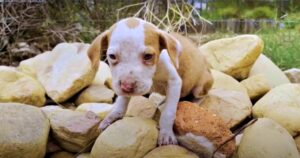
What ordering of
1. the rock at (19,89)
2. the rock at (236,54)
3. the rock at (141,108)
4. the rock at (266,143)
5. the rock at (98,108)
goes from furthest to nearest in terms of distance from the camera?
1. the rock at (236,54)
2. the rock at (19,89)
3. the rock at (98,108)
4. the rock at (141,108)
5. the rock at (266,143)

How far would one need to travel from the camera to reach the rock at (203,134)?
1.83 metres

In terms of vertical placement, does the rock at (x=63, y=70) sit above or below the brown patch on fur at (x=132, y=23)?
below

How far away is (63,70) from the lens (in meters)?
2.81

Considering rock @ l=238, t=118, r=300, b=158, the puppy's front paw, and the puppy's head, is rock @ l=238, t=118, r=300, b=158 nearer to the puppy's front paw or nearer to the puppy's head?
the puppy's front paw

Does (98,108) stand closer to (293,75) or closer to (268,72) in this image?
(268,72)

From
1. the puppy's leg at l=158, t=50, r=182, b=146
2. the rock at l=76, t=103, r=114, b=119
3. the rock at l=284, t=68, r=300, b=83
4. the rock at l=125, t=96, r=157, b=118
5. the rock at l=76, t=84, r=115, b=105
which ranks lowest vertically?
the rock at l=284, t=68, r=300, b=83

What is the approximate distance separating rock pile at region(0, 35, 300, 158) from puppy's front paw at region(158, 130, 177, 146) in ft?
0.07

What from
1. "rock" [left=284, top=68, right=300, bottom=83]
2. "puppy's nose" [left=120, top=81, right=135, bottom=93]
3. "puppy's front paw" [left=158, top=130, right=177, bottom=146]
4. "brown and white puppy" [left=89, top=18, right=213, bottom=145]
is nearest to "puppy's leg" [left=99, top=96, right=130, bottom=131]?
"brown and white puppy" [left=89, top=18, right=213, bottom=145]

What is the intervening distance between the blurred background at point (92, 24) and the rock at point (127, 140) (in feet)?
5.58

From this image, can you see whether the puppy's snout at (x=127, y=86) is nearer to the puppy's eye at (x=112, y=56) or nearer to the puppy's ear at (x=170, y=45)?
the puppy's eye at (x=112, y=56)

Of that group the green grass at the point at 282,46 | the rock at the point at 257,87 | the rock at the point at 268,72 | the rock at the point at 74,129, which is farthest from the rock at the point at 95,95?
the green grass at the point at 282,46

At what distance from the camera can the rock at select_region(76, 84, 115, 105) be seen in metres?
2.73

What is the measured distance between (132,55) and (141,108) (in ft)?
1.84

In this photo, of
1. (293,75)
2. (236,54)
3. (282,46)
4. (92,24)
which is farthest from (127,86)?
(282,46)
